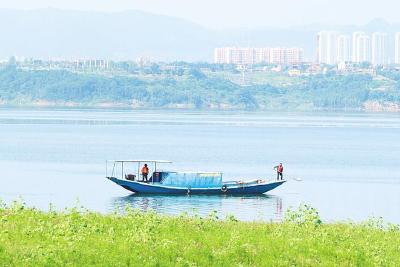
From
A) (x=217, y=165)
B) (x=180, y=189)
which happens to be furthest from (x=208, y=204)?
(x=217, y=165)

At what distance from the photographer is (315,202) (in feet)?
190

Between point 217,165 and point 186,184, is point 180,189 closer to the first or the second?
point 186,184

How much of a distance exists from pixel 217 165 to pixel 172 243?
6806 centimetres

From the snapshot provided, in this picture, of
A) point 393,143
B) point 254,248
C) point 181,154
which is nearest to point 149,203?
point 254,248

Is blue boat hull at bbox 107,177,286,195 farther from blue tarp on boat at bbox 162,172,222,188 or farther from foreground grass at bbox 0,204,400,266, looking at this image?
foreground grass at bbox 0,204,400,266

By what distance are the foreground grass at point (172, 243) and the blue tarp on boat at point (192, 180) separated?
3892cm

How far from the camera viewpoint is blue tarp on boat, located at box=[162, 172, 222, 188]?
199 ft

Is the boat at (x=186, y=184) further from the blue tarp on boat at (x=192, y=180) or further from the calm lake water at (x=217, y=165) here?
the calm lake water at (x=217, y=165)

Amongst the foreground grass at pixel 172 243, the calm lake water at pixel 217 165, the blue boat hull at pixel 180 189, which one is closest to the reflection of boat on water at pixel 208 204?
the calm lake water at pixel 217 165

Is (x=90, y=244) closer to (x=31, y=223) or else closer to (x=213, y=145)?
(x=31, y=223)

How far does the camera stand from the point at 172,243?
18.2 m

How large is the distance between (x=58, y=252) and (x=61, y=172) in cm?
5828

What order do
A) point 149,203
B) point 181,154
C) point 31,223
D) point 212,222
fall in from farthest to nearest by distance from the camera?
1. point 181,154
2. point 149,203
3. point 212,222
4. point 31,223

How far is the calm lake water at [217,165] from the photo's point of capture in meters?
55.0
